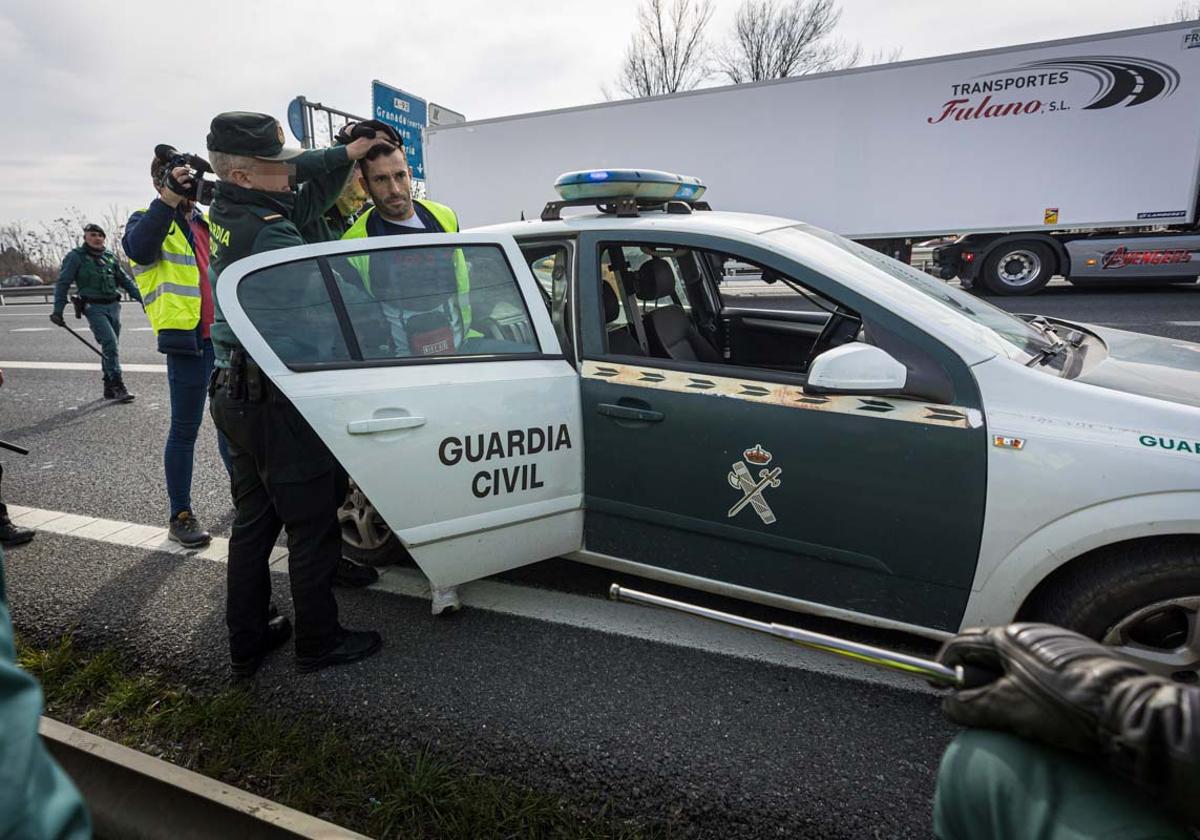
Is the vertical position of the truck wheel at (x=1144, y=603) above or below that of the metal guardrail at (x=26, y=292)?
below

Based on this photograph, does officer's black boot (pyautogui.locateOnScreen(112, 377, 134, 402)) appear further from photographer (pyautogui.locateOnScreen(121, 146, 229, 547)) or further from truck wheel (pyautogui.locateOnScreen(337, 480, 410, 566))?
truck wheel (pyautogui.locateOnScreen(337, 480, 410, 566))

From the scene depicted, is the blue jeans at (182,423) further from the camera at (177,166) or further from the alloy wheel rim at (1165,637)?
the alloy wheel rim at (1165,637)

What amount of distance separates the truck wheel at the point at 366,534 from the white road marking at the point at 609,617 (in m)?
0.15

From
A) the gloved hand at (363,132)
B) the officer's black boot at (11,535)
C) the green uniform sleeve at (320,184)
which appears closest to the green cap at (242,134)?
the green uniform sleeve at (320,184)

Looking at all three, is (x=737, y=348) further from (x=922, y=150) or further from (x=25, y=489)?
(x=922, y=150)

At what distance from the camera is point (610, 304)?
2.82 meters

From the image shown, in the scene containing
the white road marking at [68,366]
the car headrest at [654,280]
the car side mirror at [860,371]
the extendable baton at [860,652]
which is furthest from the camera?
the white road marking at [68,366]

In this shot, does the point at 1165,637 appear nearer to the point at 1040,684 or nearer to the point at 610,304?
the point at 1040,684

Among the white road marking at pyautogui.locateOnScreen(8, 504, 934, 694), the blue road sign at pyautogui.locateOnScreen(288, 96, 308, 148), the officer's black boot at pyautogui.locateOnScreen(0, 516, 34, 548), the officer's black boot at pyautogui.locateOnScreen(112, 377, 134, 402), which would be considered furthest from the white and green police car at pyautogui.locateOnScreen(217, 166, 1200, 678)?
the blue road sign at pyautogui.locateOnScreen(288, 96, 308, 148)

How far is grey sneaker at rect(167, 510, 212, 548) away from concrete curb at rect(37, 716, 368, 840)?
1686mm

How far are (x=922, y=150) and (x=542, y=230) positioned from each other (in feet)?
35.1

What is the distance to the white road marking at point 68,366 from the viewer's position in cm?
805

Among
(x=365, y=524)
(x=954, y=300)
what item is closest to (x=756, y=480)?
(x=954, y=300)

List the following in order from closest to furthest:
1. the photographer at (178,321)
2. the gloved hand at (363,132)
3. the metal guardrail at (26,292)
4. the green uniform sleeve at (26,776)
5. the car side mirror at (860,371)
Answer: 1. the green uniform sleeve at (26,776)
2. the car side mirror at (860,371)
3. the gloved hand at (363,132)
4. the photographer at (178,321)
5. the metal guardrail at (26,292)
